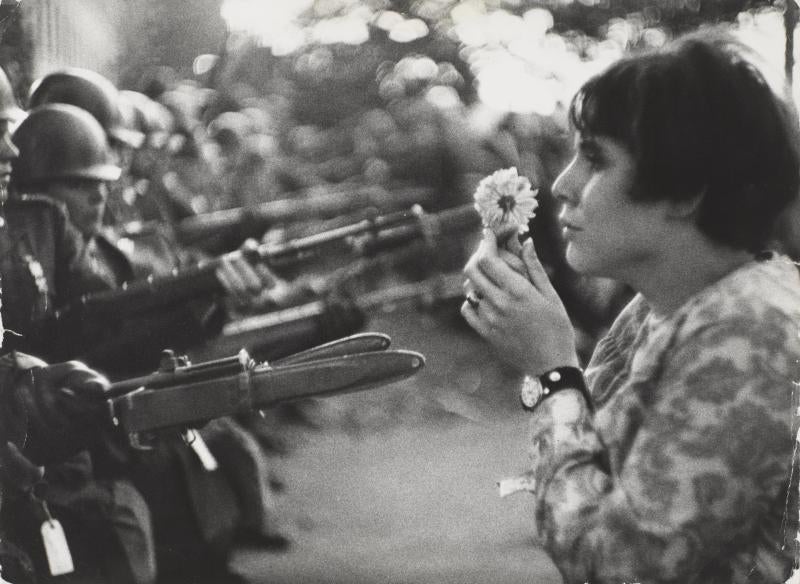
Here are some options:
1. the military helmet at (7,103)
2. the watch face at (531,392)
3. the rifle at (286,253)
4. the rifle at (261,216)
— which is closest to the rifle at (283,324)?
the rifle at (286,253)

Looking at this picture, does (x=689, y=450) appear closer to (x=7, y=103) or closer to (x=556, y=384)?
(x=556, y=384)

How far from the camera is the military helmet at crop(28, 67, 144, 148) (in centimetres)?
259

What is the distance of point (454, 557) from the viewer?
8.05 ft

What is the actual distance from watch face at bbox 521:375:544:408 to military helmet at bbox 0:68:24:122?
5.12ft

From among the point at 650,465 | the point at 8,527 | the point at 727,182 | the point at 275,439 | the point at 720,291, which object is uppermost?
the point at 727,182

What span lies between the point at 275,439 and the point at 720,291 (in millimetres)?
1169

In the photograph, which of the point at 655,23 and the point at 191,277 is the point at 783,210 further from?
the point at 191,277

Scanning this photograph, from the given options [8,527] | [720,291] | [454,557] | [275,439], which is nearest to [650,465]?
[720,291]

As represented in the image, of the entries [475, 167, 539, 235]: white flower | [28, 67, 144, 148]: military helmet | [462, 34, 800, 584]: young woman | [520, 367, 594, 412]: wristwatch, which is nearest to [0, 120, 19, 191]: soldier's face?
[28, 67, 144, 148]: military helmet

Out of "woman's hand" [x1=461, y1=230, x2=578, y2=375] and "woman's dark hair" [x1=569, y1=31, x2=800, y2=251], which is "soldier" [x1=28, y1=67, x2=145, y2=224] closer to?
"woman's hand" [x1=461, y1=230, x2=578, y2=375]

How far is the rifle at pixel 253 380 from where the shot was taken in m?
2.44

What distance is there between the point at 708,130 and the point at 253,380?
4.04 feet

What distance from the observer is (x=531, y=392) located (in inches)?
76.9

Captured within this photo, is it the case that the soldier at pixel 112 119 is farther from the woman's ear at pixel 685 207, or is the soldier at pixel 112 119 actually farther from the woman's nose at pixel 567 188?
the woman's ear at pixel 685 207
